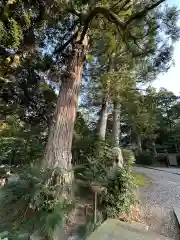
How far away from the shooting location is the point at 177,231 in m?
2.96

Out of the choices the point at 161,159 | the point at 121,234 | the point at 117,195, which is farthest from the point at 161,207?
the point at 161,159

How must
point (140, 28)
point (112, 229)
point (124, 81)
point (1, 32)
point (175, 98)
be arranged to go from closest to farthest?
1. point (112, 229)
2. point (1, 32)
3. point (140, 28)
4. point (124, 81)
5. point (175, 98)

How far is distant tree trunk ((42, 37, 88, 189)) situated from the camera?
3.54 metres

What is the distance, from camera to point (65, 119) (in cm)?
393

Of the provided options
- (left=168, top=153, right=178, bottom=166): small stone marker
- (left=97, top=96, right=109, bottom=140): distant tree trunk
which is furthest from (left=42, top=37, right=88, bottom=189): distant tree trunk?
(left=168, top=153, right=178, bottom=166): small stone marker

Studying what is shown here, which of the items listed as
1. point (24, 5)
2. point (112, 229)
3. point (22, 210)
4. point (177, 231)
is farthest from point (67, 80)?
point (177, 231)

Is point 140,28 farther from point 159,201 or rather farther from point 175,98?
point 175,98

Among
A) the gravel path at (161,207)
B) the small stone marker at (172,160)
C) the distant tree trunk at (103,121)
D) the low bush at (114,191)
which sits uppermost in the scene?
the distant tree trunk at (103,121)

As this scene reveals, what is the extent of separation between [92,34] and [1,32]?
319 centimetres

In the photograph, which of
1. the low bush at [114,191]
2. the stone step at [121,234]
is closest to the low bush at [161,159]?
the low bush at [114,191]

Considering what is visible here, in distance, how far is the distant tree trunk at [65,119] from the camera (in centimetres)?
354

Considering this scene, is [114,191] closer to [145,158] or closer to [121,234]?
[121,234]

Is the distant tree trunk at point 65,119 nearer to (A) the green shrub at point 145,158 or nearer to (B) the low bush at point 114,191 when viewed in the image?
(B) the low bush at point 114,191

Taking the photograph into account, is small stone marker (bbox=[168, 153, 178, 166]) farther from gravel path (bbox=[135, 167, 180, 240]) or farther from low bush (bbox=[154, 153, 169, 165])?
gravel path (bbox=[135, 167, 180, 240])
